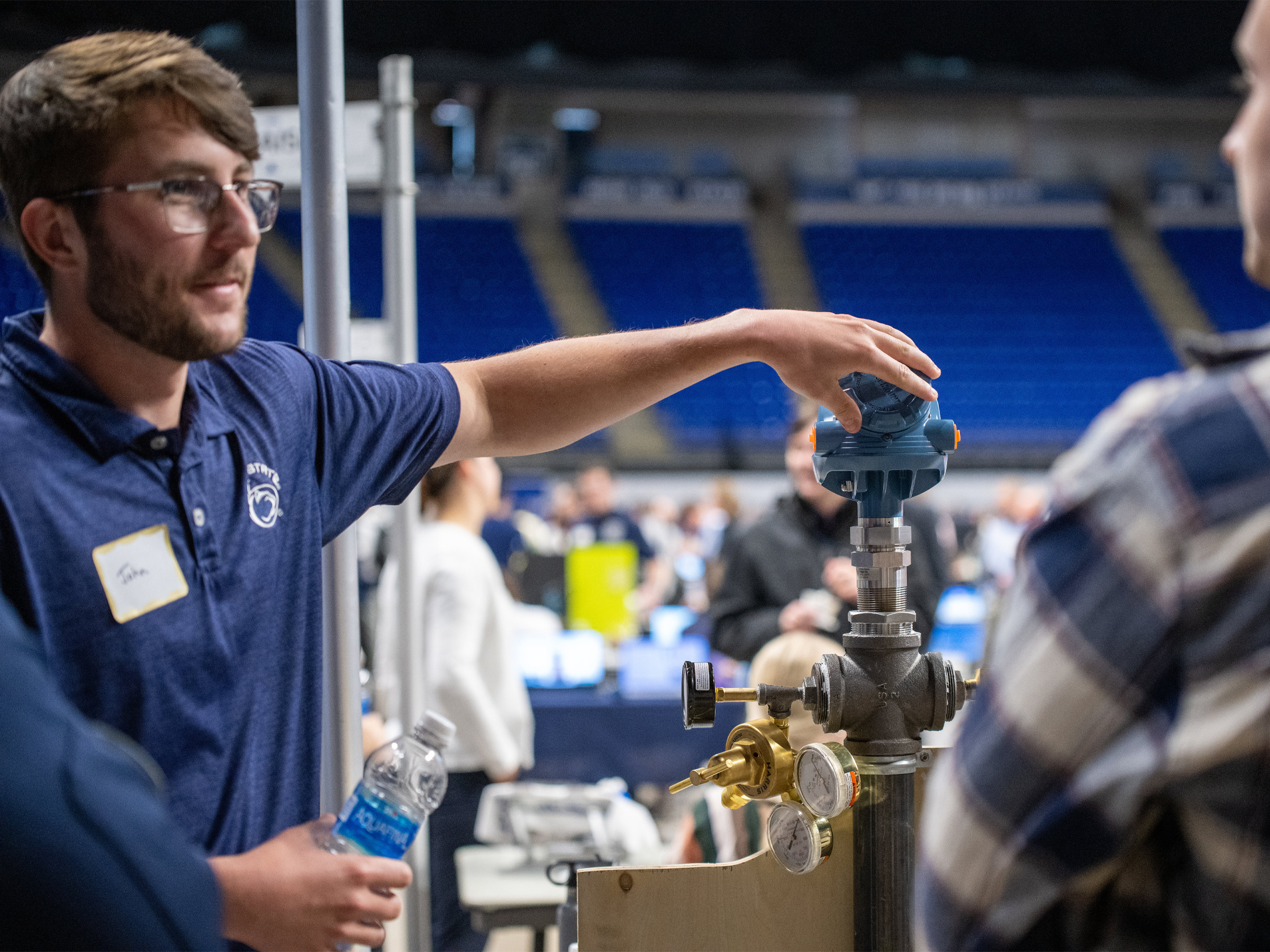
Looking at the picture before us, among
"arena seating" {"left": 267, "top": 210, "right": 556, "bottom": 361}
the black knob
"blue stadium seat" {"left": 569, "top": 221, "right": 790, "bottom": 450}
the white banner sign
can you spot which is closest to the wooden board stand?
the black knob

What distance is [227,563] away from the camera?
111 centimetres

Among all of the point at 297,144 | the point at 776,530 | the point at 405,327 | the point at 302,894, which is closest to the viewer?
the point at 302,894

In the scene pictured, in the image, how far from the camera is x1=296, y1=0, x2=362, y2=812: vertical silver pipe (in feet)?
5.35

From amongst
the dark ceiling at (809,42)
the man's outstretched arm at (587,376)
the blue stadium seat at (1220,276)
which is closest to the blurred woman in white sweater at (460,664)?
the man's outstretched arm at (587,376)

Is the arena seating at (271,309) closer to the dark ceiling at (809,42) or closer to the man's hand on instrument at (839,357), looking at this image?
the dark ceiling at (809,42)

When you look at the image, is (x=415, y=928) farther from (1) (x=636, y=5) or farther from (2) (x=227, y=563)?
(1) (x=636, y=5)

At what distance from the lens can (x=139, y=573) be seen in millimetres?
1010

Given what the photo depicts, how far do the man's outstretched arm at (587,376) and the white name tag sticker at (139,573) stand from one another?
425 mm

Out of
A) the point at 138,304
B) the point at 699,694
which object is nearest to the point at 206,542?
the point at 138,304

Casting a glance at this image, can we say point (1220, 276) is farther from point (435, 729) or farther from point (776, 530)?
point (435, 729)

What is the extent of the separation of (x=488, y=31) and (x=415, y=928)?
13075mm

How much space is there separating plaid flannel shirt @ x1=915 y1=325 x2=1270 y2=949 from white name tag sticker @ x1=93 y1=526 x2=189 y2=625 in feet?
2.33

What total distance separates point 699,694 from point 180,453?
0.55 meters

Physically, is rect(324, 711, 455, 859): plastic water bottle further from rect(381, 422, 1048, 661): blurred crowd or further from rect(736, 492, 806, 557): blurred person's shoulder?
rect(736, 492, 806, 557): blurred person's shoulder
